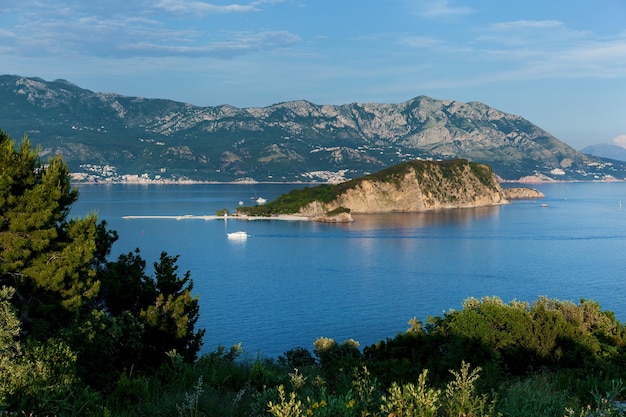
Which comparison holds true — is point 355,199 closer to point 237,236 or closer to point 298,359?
point 237,236

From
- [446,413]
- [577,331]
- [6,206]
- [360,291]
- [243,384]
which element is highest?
[6,206]

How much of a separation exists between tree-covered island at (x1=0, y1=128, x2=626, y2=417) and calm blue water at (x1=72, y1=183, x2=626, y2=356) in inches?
824

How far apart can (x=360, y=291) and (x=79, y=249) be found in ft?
181

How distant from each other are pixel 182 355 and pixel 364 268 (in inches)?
2621

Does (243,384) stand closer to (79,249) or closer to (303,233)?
(79,249)

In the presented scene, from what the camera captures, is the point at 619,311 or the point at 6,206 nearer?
the point at 6,206

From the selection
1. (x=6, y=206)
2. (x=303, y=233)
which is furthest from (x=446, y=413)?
(x=303, y=233)

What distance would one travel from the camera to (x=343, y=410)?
695 cm

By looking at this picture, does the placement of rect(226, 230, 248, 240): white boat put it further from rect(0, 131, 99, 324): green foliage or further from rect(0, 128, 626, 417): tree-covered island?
rect(0, 131, 99, 324): green foliage

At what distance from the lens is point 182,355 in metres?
26.2

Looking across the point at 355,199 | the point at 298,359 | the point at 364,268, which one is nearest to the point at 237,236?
the point at 364,268

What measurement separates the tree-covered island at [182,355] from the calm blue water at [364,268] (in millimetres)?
20934

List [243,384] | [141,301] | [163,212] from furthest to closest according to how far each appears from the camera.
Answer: [163,212], [141,301], [243,384]

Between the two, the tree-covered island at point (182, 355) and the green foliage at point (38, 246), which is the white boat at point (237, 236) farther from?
the green foliage at point (38, 246)
